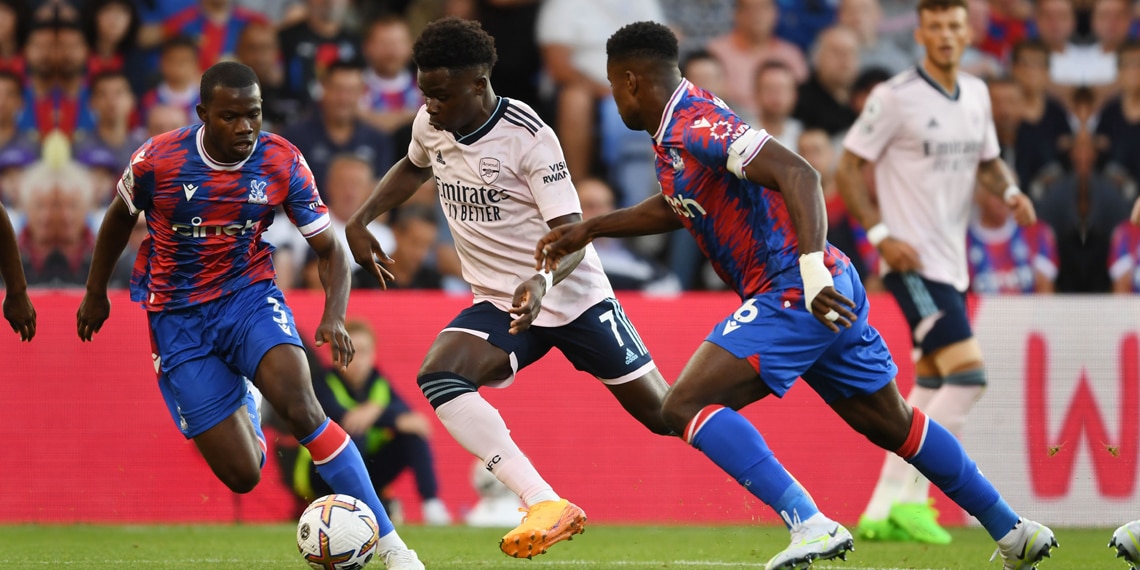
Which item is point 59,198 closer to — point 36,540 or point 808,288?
point 36,540

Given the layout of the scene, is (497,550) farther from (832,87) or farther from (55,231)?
(832,87)

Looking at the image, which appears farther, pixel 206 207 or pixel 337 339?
pixel 206 207

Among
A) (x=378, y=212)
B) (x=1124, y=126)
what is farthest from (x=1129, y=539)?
(x=1124, y=126)

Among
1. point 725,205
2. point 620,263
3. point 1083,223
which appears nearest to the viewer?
point 725,205

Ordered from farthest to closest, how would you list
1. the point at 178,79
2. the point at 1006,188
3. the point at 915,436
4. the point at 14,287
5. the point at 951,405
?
the point at 178,79
the point at 1006,188
the point at 951,405
the point at 14,287
the point at 915,436

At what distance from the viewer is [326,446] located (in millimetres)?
6223

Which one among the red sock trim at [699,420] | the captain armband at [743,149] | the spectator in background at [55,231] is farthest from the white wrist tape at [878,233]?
the spectator in background at [55,231]

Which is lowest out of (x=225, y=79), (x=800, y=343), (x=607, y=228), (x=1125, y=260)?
(x=1125, y=260)

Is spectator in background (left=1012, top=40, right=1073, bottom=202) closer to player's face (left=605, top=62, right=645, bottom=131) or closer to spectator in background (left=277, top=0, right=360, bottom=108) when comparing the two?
spectator in background (left=277, top=0, right=360, bottom=108)

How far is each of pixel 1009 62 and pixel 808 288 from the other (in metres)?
8.40

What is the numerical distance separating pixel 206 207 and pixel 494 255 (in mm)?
1364

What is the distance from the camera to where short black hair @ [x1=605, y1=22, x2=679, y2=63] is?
572cm

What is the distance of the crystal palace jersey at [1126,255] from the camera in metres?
11.2

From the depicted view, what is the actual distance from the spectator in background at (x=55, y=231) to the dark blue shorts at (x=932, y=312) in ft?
20.4
